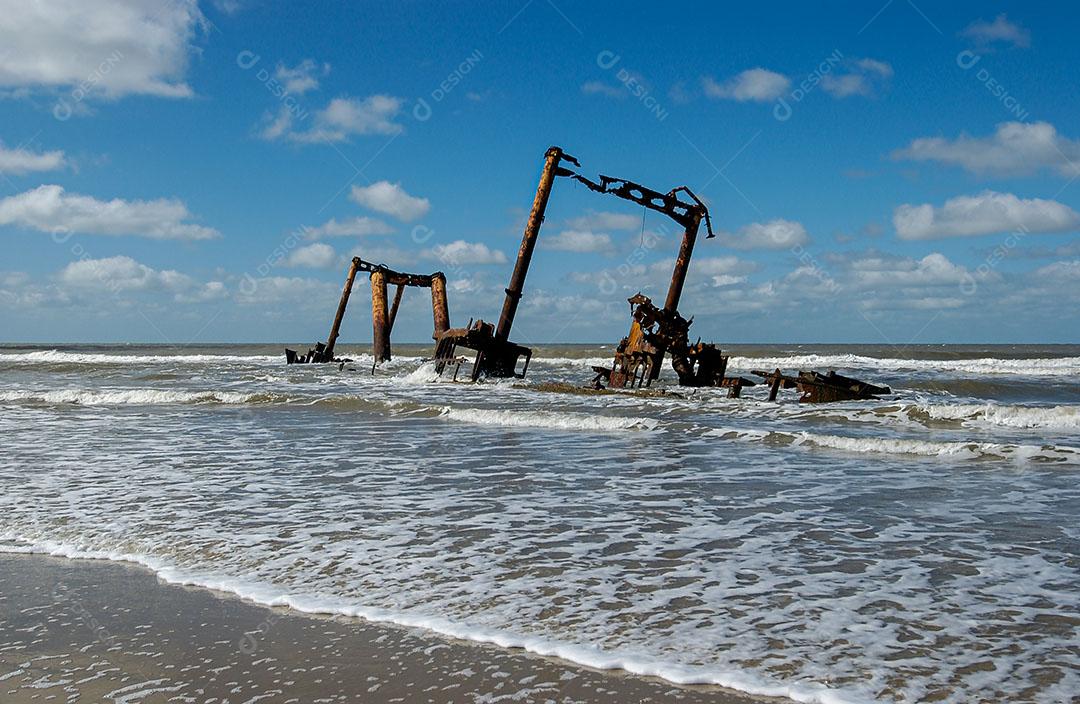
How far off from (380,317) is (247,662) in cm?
2280

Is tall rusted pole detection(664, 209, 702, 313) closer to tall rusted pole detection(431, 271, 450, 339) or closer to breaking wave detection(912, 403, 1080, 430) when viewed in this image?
breaking wave detection(912, 403, 1080, 430)

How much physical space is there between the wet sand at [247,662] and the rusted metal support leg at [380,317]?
20696 mm

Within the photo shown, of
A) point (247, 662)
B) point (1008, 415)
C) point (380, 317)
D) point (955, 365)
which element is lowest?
point (247, 662)

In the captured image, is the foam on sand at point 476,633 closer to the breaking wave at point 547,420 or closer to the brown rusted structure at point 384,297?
the breaking wave at point 547,420

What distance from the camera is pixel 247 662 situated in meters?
3.27

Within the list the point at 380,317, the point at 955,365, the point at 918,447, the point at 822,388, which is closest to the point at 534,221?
the point at 822,388

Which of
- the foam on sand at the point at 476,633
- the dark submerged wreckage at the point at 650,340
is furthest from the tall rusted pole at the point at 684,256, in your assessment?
A: the foam on sand at the point at 476,633

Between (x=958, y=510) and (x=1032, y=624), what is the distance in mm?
2847

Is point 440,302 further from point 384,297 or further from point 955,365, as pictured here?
point 955,365

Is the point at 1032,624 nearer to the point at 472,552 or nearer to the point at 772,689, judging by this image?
the point at 772,689

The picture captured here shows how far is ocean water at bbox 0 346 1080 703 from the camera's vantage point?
3449mm

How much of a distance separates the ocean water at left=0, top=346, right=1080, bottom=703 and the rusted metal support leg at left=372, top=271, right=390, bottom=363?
1188 cm

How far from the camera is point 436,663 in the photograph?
Result: 328 cm

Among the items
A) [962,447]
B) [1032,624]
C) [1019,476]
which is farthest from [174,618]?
→ [962,447]
